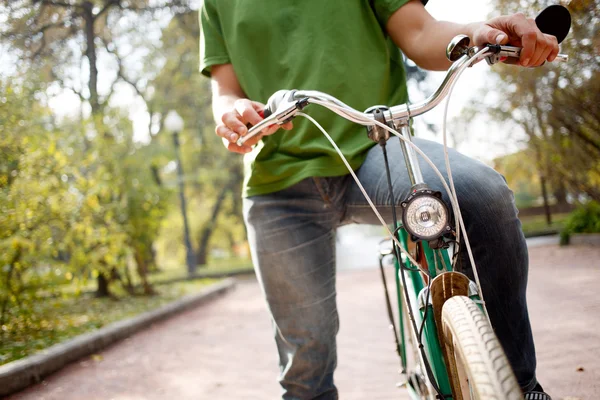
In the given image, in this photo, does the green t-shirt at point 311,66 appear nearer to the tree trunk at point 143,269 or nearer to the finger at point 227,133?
the finger at point 227,133

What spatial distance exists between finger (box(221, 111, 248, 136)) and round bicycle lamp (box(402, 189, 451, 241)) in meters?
0.52

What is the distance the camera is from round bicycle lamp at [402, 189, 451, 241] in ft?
4.29

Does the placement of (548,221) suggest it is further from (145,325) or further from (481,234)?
(481,234)

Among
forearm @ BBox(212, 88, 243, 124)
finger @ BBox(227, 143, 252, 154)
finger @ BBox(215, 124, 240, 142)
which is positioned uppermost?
forearm @ BBox(212, 88, 243, 124)

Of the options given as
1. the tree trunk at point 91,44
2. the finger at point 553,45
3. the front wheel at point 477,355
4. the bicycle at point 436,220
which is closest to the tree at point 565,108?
the finger at point 553,45

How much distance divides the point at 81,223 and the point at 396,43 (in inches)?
265

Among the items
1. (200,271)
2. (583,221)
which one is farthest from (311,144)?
(200,271)

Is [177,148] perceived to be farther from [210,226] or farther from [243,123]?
[243,123]

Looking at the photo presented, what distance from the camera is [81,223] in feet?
24.7

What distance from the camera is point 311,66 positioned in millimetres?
1842

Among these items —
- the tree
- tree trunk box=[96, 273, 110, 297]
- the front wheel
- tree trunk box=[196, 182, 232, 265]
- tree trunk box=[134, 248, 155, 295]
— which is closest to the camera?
the front wheel

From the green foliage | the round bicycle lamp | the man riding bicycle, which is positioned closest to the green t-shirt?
the man riding bicycle

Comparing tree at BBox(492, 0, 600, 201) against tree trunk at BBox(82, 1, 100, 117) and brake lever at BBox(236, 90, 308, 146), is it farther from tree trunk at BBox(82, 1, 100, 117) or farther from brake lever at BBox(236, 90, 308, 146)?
tree trunk at BBox(82, 1, 100, 117)

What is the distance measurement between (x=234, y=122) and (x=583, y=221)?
10850 millimetres
